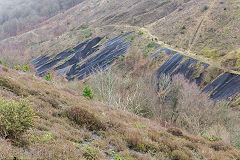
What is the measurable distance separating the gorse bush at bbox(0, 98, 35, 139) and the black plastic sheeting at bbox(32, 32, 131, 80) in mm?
39173

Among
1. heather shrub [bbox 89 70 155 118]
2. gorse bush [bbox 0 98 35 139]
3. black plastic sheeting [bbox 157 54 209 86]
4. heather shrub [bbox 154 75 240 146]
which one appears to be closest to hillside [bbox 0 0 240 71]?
black plastic sheeting [bbox 157 54 209 86]

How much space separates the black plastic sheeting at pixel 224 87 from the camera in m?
26.2

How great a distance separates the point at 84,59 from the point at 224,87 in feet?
120

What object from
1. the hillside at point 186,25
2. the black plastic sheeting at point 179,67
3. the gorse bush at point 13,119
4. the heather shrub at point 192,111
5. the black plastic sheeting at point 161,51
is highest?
the gorse bush at point 13,119

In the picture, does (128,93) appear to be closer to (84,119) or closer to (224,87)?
(224,87)

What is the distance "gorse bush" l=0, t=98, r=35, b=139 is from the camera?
13.5ft

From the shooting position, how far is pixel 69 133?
5.81 meters

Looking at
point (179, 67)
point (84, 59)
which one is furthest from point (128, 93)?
point (84, 59)

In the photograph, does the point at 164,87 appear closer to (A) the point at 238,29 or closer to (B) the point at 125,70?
(B) the point at 125,70

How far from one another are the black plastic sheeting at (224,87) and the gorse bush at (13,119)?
28147 mm

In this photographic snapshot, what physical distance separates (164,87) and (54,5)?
14461 centimetres

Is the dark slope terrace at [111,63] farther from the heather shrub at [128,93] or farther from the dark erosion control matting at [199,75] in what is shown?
the heather shrub at [128,93]

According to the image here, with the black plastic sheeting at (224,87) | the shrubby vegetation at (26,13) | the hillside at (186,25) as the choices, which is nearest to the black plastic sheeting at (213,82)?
the black plastic sheeting at (224,87)

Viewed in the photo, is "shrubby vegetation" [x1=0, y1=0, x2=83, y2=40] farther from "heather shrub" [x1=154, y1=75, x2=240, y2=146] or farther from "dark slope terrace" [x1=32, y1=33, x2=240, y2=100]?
"heather shrub" [x1=154, y1=75, x2=240, y2=146]
